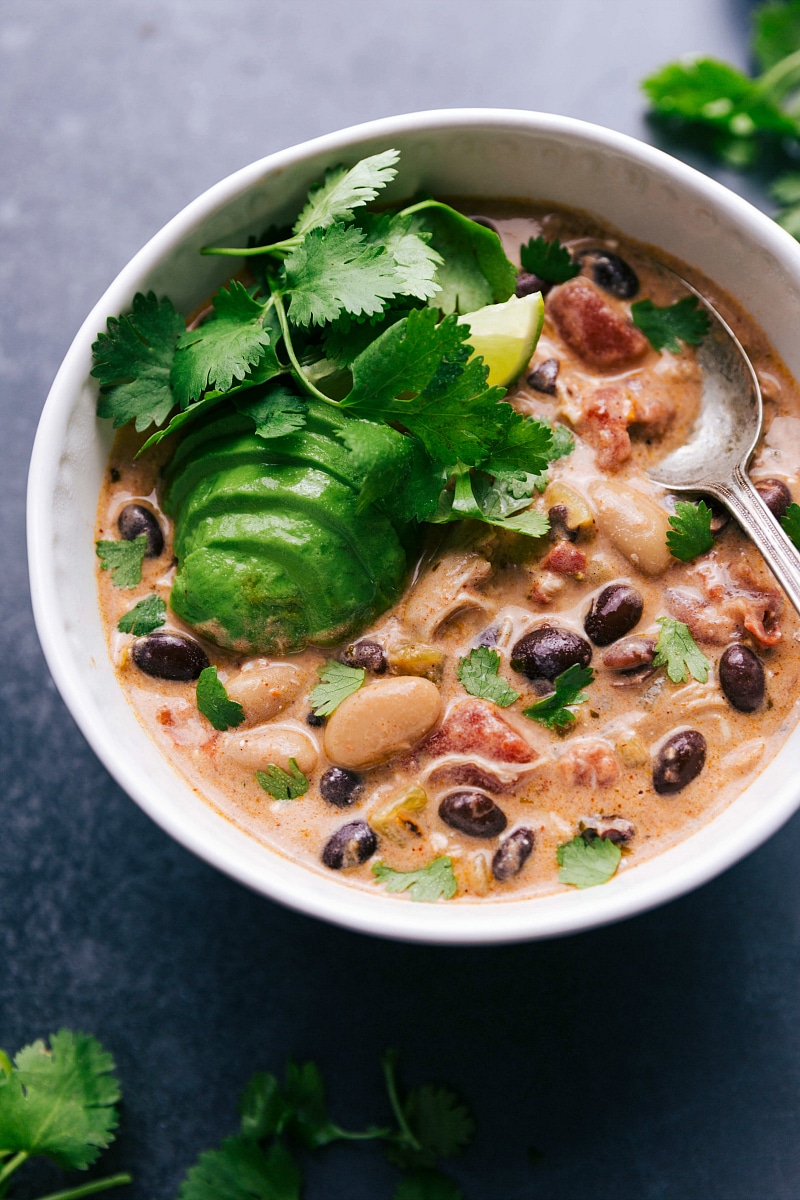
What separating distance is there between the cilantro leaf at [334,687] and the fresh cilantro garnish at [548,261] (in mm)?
1040

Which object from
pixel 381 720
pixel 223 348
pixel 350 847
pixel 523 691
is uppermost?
pixel 223 348

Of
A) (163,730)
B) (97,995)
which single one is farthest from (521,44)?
(97,995)

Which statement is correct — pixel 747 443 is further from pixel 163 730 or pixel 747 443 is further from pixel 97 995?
pixel 97 995

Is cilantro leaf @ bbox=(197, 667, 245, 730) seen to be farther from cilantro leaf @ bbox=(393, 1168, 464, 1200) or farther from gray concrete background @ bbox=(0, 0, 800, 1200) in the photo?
cilantro leaf @ bbox=(393, 1168, 464, 1200)

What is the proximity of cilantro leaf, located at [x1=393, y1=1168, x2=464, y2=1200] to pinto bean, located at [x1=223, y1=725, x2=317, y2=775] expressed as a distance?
3.57ft

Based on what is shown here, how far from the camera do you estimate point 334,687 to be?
2199mm

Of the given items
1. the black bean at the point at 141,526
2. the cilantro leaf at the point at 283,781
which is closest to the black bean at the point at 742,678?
the cilantro leaf at the point at 283,781

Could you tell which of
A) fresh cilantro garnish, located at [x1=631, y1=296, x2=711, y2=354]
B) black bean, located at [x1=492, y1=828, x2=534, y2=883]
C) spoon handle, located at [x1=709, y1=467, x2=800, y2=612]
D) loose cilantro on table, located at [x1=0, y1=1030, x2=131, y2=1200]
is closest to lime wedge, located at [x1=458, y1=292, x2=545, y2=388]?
fresh cilantro garnish, located at [x1=631, y1=296, x2=711, y2=354]

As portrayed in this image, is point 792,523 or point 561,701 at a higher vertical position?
point 792,523

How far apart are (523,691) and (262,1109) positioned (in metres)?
1.24

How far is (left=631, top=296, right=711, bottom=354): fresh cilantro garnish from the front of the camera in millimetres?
2393

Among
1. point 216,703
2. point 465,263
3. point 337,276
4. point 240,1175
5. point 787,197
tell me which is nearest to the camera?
point 337,276

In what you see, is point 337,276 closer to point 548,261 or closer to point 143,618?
point 548,261

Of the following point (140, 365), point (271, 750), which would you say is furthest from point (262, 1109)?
point (140, 365)
